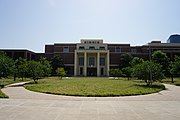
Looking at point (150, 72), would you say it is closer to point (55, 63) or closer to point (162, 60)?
point (162, 60)

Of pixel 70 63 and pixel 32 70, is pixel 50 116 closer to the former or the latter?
pixel 32 70

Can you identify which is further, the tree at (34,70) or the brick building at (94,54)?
the brick building at (94,54)

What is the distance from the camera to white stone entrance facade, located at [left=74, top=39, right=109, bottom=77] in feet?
202

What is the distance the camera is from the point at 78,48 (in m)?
63.6

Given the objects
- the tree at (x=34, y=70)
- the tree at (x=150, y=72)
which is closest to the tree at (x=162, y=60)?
the tree at (x=150, y=72)

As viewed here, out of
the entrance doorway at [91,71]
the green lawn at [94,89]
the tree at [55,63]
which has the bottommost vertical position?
the green lawn at [94,89]

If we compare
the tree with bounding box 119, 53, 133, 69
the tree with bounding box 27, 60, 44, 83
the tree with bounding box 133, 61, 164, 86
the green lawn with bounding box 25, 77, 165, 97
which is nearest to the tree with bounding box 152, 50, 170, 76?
the tree with bounding box 119, 53, 133, 69

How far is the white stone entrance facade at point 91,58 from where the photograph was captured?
202 feet

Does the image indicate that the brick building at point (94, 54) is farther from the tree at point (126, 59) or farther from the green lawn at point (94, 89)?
the green lawn at point (94, 89)

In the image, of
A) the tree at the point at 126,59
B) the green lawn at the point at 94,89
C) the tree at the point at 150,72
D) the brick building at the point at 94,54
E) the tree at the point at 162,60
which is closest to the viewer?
the green lawn at the point at 94,89

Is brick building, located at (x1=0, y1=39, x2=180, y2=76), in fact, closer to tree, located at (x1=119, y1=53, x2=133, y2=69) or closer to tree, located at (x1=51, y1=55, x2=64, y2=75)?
tree, located at (x1=51, y1=55, x2=64, y2=75)

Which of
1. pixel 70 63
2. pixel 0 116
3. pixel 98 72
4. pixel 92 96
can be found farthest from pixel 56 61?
pixel 0 116

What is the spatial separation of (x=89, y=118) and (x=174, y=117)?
3227 mm

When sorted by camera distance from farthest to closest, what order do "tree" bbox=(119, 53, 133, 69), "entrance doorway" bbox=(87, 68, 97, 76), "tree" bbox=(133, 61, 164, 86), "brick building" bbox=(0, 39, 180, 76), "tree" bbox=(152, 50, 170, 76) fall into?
"entrance doorway" bbox=(87, 68, 97, 76) → "brick building" bbox=(0, 39, 180, 76) → "tree" bbox=(119, 53, 133, 69) → "tree" bbox=(152, 50, 170, 76) → "tree" bbox=(133, 61, 164, 86)
